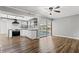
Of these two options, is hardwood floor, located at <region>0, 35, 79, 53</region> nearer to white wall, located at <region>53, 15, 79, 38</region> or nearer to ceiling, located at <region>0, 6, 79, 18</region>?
white wall, located at <region>53, 15, 79, 38</region>

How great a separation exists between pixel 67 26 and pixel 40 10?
84 centimetres

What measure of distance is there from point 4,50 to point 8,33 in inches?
17.3

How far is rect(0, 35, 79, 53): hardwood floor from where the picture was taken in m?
2.28

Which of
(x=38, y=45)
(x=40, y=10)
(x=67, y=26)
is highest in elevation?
(x=40, y=10)

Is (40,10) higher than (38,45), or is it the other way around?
(40,10)

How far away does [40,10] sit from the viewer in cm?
235

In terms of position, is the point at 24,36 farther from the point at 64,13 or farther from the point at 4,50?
the point at 64,13

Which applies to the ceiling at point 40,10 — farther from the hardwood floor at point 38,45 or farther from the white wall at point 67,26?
the hardwood floor at point 38,45

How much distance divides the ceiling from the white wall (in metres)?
0.13

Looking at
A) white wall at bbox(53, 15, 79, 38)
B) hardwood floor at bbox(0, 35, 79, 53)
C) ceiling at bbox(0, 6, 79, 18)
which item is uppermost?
ceiling at bbox(0, 6, 79, 18)


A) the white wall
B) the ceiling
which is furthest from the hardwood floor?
the ceiling

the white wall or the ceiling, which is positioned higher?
the ceiling

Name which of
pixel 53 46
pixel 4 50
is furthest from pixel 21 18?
pixel 53 46

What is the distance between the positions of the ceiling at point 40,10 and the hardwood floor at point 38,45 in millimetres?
637
